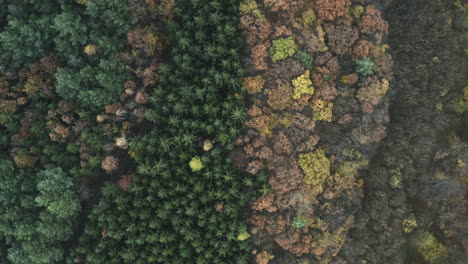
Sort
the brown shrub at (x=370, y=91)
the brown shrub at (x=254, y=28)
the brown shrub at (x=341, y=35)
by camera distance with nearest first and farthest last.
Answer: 1. the brown shrub at (x=254, y=28)
2. the brown shrub at (x=341, y=35)
3. the brown shrub at (x=370, y=91)

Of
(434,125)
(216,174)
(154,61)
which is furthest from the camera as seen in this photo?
(434,125)

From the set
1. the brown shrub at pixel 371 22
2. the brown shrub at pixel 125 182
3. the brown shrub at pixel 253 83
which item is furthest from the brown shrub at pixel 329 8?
the brown shrub at pixel 125 182

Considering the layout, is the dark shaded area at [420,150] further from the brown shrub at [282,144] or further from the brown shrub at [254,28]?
the brown shrub at [254,28]

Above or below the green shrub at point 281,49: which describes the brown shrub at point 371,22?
above

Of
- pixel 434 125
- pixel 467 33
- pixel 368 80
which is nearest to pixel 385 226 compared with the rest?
pixel 434 125

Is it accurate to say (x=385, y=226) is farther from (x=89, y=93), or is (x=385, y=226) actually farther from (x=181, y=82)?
(x=89, y=93)

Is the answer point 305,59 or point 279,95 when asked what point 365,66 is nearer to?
point 305,59

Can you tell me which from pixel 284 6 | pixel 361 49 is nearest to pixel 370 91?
pixel 361 49

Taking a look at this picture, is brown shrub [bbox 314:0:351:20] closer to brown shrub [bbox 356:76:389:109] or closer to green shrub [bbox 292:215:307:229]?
brown shrub [bbox 356:76:389:109]
